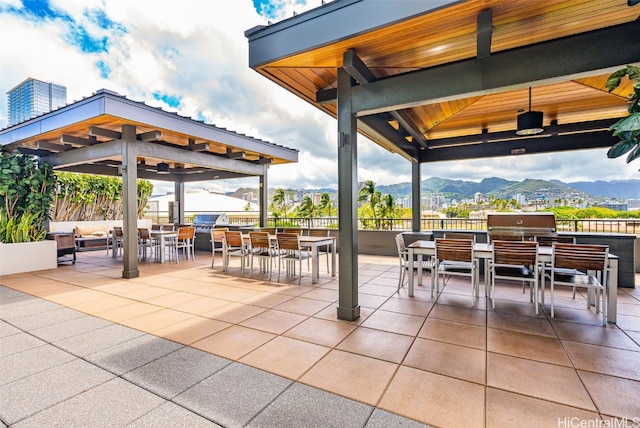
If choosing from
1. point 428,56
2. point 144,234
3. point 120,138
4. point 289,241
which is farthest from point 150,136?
point 428,56

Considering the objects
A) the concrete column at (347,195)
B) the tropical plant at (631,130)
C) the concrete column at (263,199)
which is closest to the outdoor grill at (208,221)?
the concrete column at (263,199)

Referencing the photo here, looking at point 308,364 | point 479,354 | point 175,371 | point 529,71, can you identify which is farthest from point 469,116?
point 175,371

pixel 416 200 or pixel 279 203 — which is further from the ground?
pixel 279 203

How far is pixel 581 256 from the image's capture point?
317cm

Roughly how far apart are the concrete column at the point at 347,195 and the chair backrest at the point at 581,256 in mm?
2249

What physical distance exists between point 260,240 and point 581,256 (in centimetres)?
441

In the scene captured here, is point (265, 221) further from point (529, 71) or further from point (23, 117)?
point (529, 71)

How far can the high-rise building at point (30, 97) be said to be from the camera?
6.15 meters

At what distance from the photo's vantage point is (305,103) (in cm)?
409

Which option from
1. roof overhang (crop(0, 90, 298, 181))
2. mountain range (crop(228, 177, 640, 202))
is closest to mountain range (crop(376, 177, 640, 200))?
mountain range (crop(228, 177, 640, 202))

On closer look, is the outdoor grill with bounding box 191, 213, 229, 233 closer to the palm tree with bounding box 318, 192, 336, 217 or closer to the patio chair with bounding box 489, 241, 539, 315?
the palm tree with bounding box 318, 192, 336, 217

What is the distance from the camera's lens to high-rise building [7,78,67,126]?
20.2 ft

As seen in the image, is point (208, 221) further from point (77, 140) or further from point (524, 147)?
point (524, 147)

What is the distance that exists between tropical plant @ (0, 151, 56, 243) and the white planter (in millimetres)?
272
